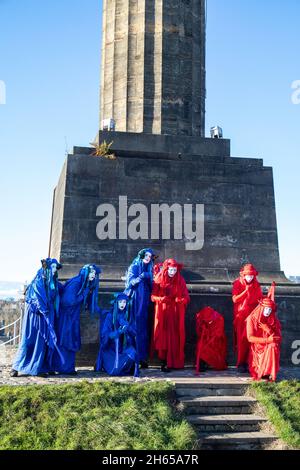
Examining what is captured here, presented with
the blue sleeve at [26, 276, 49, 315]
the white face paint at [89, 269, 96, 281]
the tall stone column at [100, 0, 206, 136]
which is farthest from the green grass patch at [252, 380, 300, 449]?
the tall stone column at [100, 0, 206, 136]

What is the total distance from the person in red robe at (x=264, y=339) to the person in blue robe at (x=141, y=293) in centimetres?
218

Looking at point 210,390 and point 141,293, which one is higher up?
point 141,293

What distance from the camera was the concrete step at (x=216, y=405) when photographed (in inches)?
349

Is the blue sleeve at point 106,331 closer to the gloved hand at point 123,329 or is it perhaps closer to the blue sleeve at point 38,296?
the gloved hand at point 123,329

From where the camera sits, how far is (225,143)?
1516 centimetres

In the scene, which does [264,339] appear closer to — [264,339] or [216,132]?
[264,339]

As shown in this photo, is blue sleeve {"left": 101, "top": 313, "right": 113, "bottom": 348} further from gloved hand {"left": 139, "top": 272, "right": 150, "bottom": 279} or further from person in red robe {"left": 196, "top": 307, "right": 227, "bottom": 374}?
person in red robe {"left": 196, "top": 307, "right": 227, "bottom": 374}

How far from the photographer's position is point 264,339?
10203mm

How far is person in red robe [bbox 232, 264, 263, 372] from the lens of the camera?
1131 centimetres

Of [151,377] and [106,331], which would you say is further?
[106,331]

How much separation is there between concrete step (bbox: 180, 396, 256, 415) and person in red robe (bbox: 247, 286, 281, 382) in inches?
41.9

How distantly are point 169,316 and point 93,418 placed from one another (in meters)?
3.72

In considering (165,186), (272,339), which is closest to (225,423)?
(272,339)
